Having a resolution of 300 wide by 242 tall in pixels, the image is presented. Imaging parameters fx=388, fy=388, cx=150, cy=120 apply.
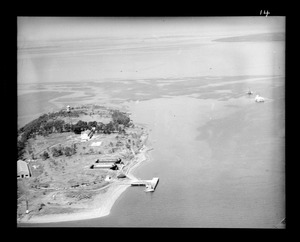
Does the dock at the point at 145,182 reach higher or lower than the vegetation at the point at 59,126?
lower

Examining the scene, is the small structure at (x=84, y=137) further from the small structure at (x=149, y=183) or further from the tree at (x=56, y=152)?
the small structure at (x=149, y=183)

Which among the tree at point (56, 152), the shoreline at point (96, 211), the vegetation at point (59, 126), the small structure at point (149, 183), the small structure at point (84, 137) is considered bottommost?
the shoreline at point (96, 211)

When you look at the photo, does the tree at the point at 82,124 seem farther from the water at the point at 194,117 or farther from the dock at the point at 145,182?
the dock at the point at 145,182

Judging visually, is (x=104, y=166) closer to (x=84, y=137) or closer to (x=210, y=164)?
(x=84, y=137)

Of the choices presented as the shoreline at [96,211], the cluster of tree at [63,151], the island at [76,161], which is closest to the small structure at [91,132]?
the island at [76,161]

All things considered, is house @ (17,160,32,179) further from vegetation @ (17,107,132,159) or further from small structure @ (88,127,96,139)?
small structure @ (88,127,96,139)

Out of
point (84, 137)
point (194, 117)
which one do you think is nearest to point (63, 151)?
point (84, 137)

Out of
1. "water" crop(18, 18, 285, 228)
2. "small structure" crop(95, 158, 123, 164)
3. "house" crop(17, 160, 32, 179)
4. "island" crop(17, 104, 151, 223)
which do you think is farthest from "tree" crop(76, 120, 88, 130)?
"house" crop(17, 160, 32, 179)
